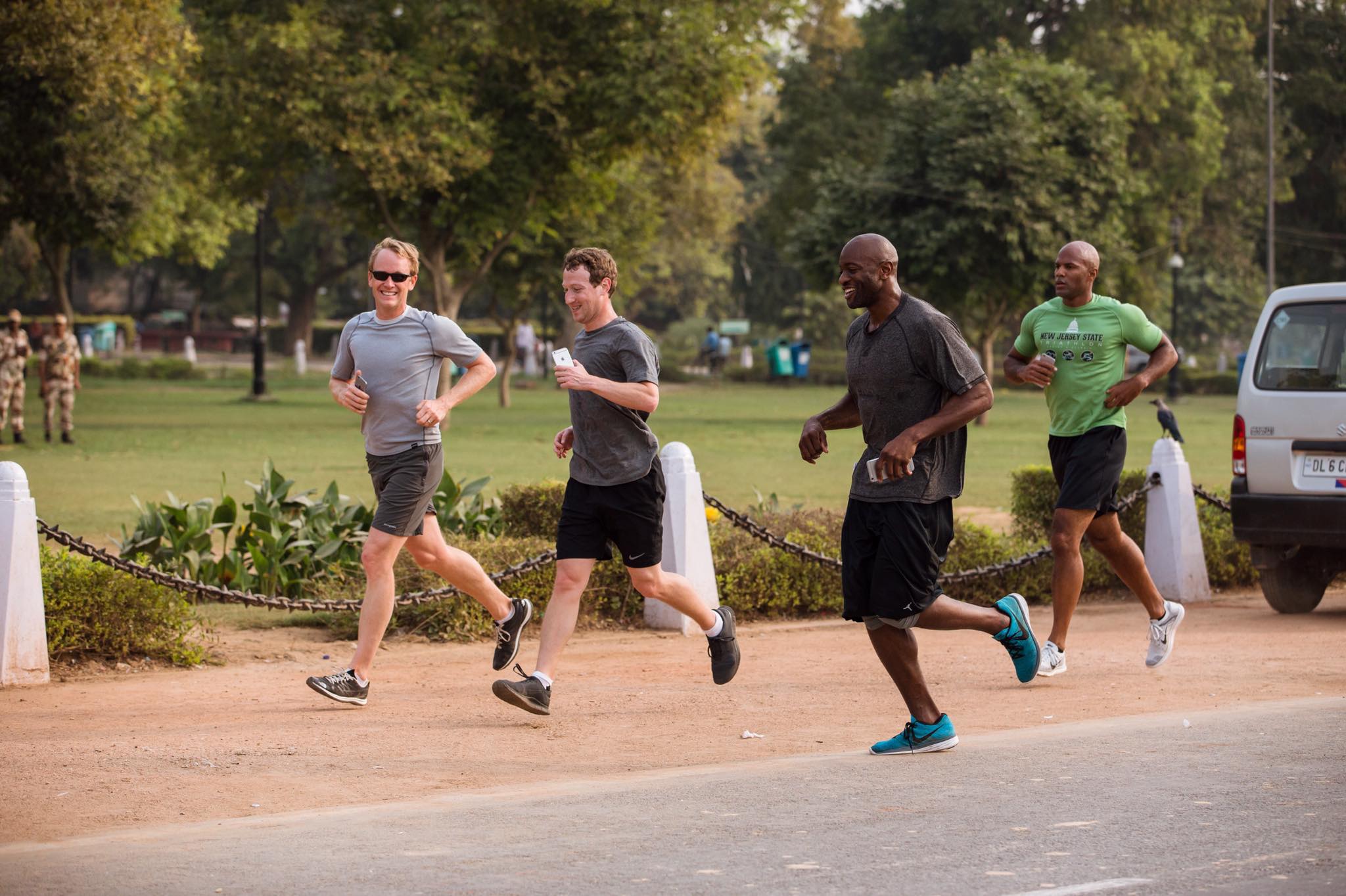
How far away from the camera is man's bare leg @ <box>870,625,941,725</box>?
6.29 metres

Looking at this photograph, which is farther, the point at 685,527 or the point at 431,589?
the point at 431,589

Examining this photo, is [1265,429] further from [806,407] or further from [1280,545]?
[806,407]

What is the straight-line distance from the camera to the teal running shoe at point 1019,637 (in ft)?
22.4

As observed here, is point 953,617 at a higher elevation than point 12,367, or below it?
higher

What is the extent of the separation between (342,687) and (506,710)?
2.30ft

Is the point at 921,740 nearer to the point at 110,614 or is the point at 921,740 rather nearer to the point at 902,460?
the point at 902,460

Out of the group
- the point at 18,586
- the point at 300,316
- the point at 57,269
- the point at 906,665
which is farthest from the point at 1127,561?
the point at 300,316

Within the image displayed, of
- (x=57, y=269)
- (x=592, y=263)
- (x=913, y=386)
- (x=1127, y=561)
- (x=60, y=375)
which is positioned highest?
(x=592, y=263)

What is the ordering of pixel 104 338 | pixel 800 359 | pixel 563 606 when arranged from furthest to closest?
1. pixel 104 338
2. pixel 800 359
3. pixel 563 606

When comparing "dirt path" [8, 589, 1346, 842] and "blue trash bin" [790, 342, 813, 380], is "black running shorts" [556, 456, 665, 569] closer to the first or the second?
"dirt path" [8, 589, 1346, 842]

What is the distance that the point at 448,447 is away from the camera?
24.4 metres

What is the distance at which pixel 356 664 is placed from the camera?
738cm

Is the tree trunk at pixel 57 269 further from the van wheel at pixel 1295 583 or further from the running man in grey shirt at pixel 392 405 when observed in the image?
the running man in grey shirt at pixel 392 405

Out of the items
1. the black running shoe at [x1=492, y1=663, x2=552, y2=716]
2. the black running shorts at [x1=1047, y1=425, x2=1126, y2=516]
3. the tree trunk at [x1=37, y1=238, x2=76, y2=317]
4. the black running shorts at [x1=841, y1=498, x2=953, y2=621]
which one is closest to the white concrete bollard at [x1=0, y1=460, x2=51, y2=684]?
the black running shoe at [x1=492, y1=663, x2=552, y2=716]
